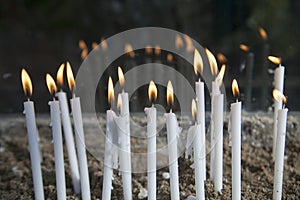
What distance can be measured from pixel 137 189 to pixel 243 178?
193mm

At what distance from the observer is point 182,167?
0.72 meters

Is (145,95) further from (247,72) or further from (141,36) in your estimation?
(141,36)

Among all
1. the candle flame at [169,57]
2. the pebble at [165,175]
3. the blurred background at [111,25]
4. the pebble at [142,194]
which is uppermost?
the blurred background at [111,25]

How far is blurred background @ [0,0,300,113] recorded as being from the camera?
1659mm

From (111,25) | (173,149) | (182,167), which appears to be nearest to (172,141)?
(173,149)

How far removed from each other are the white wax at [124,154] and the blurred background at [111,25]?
925mm

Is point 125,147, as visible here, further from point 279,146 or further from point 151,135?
point 279,146

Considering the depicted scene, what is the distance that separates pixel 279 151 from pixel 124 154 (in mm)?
231

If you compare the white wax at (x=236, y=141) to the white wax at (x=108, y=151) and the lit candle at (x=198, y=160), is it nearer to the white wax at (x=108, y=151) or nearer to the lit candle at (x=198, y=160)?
the lit candle at (x=198, y=160)

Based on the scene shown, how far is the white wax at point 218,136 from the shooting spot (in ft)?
2.03

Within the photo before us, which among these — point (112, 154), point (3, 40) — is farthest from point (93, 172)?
point (3, 40)

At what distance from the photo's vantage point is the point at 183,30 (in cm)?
182

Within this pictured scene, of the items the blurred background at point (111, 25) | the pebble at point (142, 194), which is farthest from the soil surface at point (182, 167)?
the blurred background at point (111, 25)

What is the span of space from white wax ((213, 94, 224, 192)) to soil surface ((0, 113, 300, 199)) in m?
0.02
